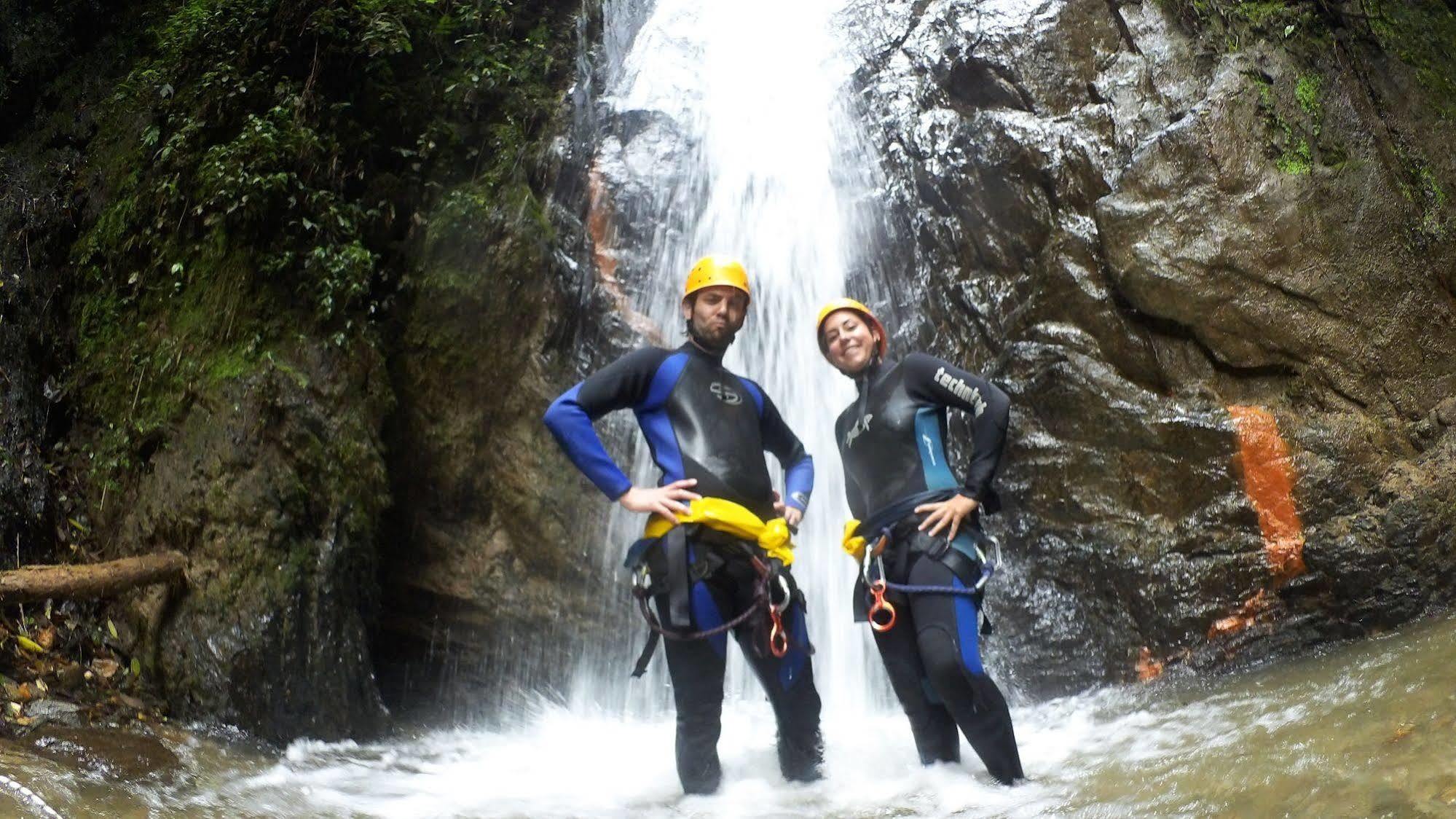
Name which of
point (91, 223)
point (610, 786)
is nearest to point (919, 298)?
point (610, 786)

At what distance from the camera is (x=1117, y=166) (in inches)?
210

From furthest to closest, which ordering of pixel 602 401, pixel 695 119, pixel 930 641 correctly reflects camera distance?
pixel 695 119
pixel 602 401
pixel 930 641

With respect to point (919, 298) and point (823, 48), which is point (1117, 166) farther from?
point (823, 48)

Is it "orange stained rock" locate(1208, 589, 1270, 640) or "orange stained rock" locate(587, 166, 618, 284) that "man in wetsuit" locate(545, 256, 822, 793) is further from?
"orange stained rock" locate(587, 166, 618, 284)

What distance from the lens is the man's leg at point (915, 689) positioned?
348 cm

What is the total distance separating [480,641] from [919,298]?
3.21m

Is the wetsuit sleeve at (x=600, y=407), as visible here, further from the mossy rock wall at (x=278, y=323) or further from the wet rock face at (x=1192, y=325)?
the wet rock face at (x=1192, y=325)

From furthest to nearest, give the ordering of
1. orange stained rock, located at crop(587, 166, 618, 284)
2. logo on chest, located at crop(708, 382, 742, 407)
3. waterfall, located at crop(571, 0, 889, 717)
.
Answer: orange stained rock, located at crop(587, 166, 618, 284) → waterfall, located at crop(571, 0, 889, 717) → logo on chest, located at crop(708, 382, 742, 407)

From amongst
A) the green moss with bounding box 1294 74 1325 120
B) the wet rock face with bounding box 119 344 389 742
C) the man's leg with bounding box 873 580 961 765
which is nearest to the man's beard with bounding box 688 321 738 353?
the man's leg with bounding box 873 580 961 765

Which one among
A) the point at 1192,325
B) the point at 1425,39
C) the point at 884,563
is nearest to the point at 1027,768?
the point at 884,563

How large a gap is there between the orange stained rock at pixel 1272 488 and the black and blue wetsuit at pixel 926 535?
1684mm

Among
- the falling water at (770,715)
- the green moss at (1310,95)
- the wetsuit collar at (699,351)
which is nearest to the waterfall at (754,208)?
the falling water at (770,715)

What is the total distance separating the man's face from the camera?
148 inches

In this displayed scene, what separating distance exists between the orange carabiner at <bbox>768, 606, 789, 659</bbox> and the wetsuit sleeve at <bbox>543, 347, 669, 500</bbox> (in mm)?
673
